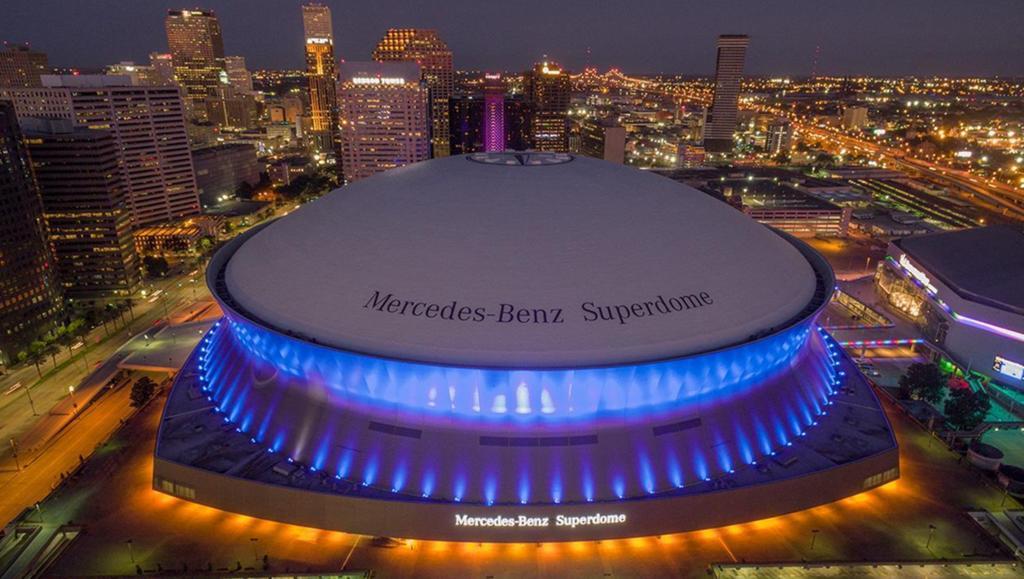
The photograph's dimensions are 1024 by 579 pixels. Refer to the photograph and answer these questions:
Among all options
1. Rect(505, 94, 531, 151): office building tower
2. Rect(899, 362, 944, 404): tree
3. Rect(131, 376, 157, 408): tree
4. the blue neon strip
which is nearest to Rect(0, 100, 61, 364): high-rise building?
Rect(131, 376, 157, 408): tree

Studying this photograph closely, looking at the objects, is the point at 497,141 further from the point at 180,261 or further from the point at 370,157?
the point at 180,261

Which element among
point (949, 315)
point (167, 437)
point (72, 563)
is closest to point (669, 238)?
point (167, 437)

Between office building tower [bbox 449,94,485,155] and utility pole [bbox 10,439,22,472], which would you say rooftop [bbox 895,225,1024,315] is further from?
office building tower [bbox 449,94,485,155]

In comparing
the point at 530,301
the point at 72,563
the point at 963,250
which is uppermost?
the point at 530,301

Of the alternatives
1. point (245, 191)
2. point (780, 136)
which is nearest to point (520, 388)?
point (245, 191)

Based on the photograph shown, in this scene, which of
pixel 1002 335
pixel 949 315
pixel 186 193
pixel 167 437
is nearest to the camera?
pixel 167 437

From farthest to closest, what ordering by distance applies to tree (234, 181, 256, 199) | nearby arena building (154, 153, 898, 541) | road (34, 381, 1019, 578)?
tree (234, 181, 256, 199) → road (34, 381, 1019, 578) → nearby arena building (154, 153, 898, 541)

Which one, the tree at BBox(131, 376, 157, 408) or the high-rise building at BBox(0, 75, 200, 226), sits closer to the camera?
the tree at BBox(131, 376, 157, 408)
